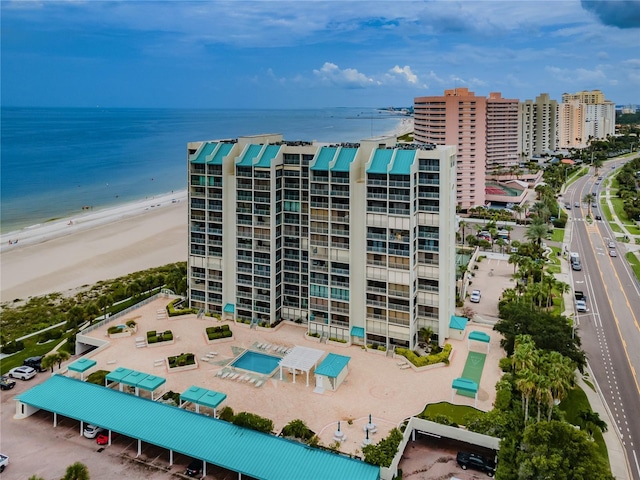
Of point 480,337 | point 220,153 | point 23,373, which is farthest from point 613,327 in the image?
point 23,373

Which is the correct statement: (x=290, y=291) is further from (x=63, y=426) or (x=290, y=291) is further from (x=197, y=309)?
(x=63, y=426)

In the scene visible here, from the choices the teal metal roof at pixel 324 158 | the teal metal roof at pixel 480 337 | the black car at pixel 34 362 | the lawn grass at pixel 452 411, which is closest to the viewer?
the lawn grass at pixel 452 411

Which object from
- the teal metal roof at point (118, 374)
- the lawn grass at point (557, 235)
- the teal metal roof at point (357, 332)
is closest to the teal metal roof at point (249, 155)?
the teal metal roof at point (357, 332)

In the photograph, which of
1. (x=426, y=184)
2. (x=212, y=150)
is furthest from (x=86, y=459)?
(x=426, y=184)

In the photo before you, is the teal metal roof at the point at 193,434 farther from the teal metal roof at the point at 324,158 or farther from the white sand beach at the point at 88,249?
the white sand beach at the point at 88,249

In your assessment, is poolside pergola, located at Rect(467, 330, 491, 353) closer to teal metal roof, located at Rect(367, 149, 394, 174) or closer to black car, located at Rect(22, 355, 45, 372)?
teal metal roof, located at Rect(367, 149, 394, 174)

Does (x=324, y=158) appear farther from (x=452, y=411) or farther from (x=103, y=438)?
(x=103, y=438)

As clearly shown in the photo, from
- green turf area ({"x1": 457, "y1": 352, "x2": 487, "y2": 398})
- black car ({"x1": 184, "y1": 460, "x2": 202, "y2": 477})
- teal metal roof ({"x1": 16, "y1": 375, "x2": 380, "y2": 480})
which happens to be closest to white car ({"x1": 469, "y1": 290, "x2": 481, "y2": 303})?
green turf area ({"x1": 457, "y1": 352, "x2": 487, "y2": 398})
